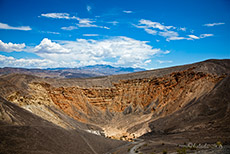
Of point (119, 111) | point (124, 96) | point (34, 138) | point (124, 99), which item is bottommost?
point (119, 111)

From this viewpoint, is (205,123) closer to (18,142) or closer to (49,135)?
(49,135)

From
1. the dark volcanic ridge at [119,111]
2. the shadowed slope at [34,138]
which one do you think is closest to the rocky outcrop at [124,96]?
the dark volcanic ridge at [119,111]

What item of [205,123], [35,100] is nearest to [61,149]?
[35,100]

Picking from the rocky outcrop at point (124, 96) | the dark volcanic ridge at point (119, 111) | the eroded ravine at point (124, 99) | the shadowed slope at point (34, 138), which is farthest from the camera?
the eroded ravine at point (124, 99)

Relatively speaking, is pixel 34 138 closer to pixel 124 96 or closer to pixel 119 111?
pixel 119 111

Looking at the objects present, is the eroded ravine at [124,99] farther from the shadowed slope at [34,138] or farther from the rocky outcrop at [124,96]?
the shadowed slope at [34,138]

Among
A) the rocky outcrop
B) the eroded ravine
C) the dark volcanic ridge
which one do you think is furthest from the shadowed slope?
the eroded ravine

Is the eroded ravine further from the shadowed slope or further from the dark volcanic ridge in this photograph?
the shadowed slope

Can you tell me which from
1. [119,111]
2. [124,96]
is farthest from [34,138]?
[124,96]

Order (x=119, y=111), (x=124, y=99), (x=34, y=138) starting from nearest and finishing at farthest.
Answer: (x=34, y=138) < (x=119, y=111) < (x=124, y=99)
